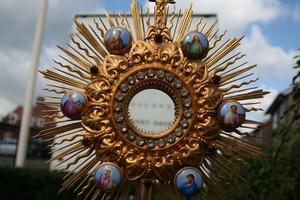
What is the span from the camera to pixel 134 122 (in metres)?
2.82

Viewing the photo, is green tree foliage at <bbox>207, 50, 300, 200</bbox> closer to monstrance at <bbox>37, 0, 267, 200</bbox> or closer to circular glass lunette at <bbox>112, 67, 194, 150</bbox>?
monstrance at <bbox>37, 0, 267, 200</bbox>

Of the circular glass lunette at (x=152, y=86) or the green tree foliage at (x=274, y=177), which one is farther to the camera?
the green tree foliage at (x=274, y=177)

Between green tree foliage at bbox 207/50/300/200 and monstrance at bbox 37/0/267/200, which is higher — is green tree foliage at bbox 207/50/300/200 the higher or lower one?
the lower one

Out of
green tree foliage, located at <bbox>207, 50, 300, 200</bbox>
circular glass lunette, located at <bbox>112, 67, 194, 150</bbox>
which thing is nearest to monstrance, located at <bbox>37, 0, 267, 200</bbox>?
circular glass lunette, located at <bbox>112, 67, 194, 150</bbox>

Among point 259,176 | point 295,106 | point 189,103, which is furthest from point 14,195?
point 189,103

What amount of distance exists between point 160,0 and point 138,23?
0.25 meters

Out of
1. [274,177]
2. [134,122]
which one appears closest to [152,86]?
[134,122]

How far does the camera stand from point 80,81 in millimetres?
2896

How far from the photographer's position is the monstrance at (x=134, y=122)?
107 inches

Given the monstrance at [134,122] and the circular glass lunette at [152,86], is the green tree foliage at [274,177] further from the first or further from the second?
the circular glass lunette at [152,86]

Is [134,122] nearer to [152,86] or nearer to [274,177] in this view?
[152,86]

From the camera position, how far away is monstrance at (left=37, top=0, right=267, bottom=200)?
8.93ft

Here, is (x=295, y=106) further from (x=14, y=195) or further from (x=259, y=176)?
(x=14, y=195)

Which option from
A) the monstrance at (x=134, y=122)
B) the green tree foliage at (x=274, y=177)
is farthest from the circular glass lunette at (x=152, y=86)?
the green tree foliage at (x=274, y=177)
